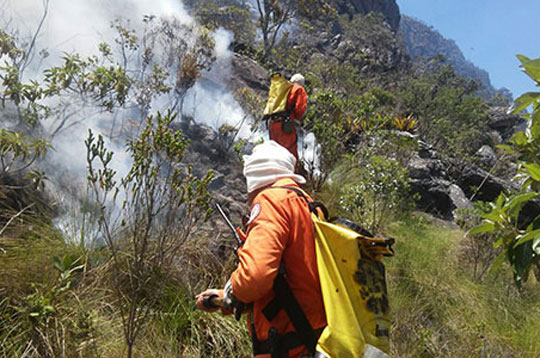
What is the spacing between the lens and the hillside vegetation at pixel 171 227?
2125mm

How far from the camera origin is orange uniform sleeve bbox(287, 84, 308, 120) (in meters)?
4.38

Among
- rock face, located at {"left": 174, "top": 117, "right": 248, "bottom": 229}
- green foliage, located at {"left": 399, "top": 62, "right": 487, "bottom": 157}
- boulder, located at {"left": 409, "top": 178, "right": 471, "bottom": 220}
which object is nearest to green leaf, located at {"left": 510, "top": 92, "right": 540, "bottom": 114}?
rock face, located at {"left": 174, "top": 117, "right": 248, "bottom": 229}

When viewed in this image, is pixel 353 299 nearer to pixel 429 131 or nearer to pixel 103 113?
pixel 103 113

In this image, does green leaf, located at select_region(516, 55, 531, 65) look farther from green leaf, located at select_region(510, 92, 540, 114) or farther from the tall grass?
the tall grass

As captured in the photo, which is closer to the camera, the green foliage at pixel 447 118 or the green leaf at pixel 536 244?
the green leaf at pixel 536 244

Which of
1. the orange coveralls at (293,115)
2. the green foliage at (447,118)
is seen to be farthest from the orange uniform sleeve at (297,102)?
the green foliage at (447,118)

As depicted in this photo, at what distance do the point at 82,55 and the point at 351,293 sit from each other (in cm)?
626

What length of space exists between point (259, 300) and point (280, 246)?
0.27 meters

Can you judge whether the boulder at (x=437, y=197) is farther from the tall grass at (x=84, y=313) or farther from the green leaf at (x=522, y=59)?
the green leaf at (x=522, y=59)

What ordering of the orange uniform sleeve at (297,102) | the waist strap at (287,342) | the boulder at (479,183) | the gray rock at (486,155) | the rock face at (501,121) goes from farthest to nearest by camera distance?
the rock face at (501,121)
the gray rock at (486,155)
the boulder at (479,183)
the orange uniform sleeve at (297,102)
the waist strap at (287,342)

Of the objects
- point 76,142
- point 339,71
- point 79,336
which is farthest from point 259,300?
point 339,71

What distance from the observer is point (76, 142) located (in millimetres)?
4879

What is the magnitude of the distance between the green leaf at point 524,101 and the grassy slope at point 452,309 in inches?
83.0

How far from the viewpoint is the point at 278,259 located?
1354mm
